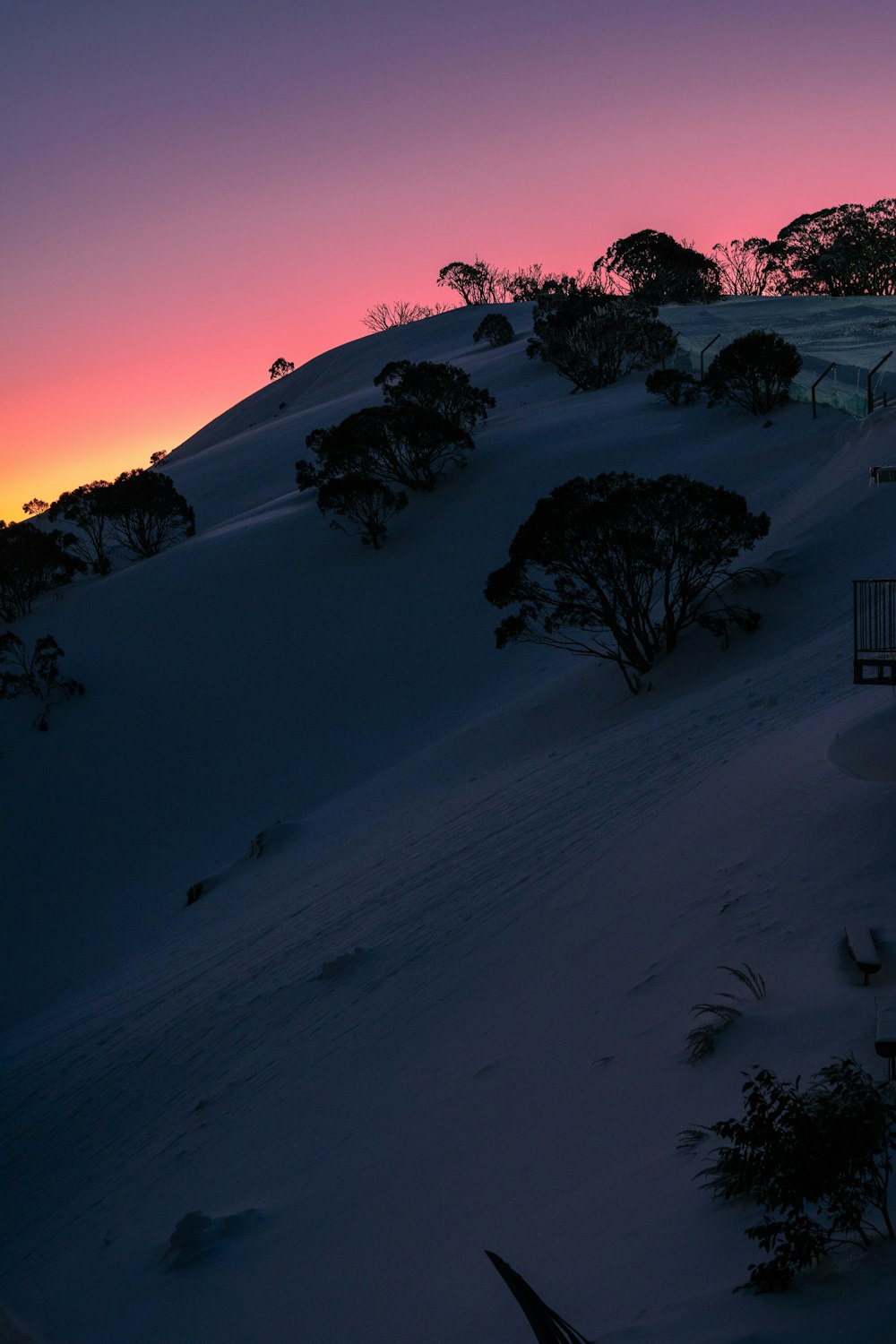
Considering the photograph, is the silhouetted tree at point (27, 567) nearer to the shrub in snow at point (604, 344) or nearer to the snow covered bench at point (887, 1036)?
the shrub in snow at point (604, 344)

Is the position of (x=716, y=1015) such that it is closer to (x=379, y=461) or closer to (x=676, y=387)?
(x=379, y=461)

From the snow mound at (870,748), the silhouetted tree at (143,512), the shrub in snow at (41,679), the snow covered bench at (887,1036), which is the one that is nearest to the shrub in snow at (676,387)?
the silhouetted tree at (143,512)

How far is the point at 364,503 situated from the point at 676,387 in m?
12.7

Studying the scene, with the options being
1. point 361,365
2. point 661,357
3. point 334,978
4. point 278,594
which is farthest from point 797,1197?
point 361,365

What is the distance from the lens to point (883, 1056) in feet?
16.3

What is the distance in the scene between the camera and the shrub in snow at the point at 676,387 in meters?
36.8

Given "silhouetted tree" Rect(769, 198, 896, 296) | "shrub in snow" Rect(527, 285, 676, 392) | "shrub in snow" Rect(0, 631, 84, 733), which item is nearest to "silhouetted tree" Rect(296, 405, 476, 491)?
"shrub in snow" Rect(0, 631, 84, 733)

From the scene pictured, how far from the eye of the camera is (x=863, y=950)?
20.4ft

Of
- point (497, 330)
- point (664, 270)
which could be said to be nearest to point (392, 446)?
point (497, 330)

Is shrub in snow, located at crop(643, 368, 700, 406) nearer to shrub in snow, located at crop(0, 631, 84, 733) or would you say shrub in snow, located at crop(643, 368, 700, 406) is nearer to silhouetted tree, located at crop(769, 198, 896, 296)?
shrub in snow, located at crop(0, 631, 84, 733)

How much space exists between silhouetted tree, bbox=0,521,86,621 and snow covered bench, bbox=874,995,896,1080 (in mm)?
31559

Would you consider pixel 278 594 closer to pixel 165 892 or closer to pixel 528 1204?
pixel 165 892

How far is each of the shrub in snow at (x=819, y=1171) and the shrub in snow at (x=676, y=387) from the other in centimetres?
3489

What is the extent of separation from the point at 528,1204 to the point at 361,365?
76.1 m
